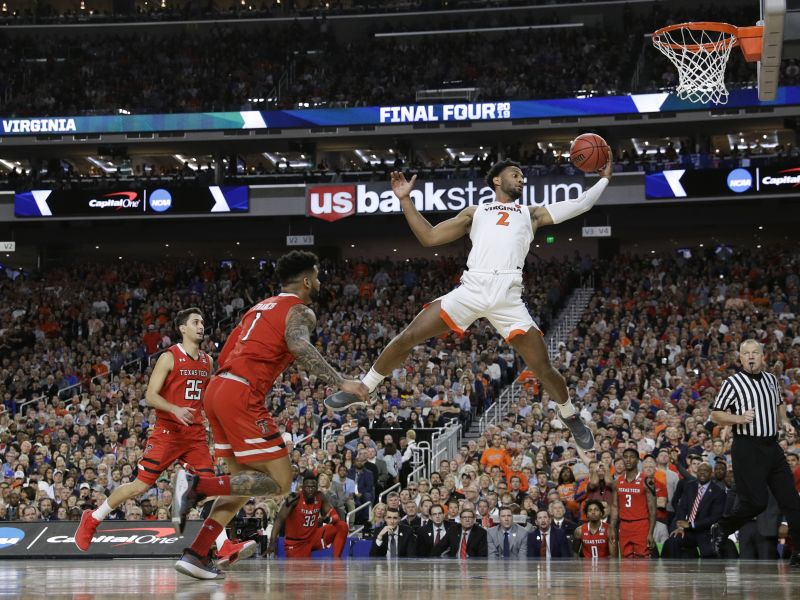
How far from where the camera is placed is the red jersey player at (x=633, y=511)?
14.4 meters

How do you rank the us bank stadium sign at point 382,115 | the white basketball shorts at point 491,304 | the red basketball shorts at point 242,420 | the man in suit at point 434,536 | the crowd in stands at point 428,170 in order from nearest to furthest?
the red basketball shorts at point 242,420, the white basketball shorts at point 491,304, the man in suit at point 434,536, the crowd in stands at point 428,170, the us bank stadium sign at point 382,115

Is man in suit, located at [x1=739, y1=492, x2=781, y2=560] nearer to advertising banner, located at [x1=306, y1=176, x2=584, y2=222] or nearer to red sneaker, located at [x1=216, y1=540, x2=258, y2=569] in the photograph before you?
red sneaker, located at [x1=216, y1=540, x2=258, y2=569]

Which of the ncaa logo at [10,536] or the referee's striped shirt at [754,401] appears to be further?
the ncaa logo at [10,536]

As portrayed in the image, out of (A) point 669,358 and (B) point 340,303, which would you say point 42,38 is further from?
(A) point 669,358

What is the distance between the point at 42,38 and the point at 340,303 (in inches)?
822

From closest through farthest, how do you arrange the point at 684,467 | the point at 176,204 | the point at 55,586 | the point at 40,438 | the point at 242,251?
the point at 55,586, the point at 684,467, the point at 40,438, the point at 176,204, the point at 242,251

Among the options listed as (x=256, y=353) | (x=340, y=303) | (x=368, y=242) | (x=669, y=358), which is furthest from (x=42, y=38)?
(x=256, y=353)

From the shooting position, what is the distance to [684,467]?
53.1 feet

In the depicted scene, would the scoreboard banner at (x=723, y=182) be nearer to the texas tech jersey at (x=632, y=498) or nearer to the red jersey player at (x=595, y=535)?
the texas tech jersey at (x=632, y=498)

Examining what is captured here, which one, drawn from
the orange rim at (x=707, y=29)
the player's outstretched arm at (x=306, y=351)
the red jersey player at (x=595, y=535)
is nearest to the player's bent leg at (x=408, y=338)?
the player's outstretched arm at (x=306, y=351)

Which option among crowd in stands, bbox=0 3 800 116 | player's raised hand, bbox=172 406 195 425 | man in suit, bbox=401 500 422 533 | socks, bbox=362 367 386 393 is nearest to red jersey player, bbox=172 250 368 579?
socks, bbox=362 367 386 393

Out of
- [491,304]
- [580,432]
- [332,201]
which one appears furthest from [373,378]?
[332,201]

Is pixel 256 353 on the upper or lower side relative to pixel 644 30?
lower

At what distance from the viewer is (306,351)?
7730 mm
